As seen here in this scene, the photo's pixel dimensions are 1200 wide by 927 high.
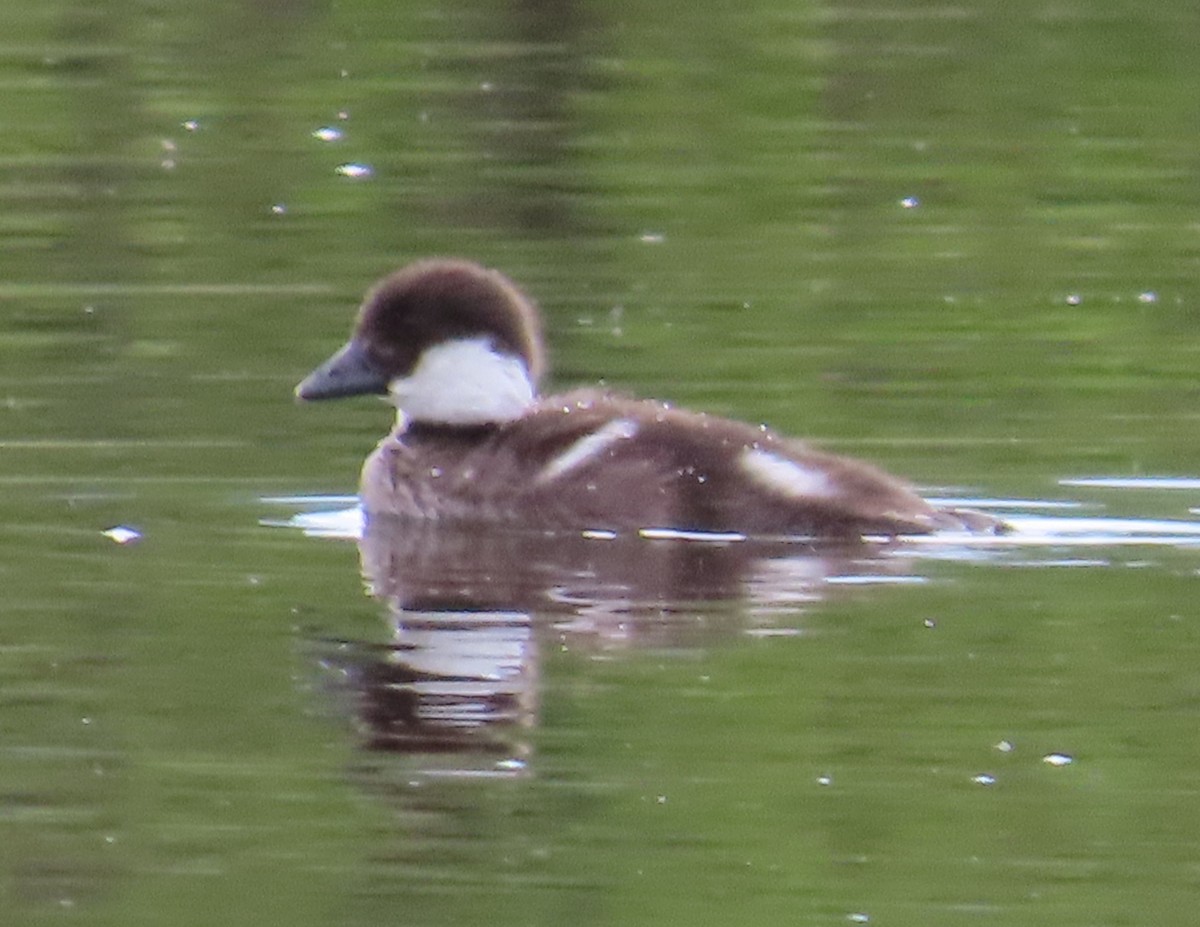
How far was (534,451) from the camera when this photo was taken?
975cm

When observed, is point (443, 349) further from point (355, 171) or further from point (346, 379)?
point (355, 171)

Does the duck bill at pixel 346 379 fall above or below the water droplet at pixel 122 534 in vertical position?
above

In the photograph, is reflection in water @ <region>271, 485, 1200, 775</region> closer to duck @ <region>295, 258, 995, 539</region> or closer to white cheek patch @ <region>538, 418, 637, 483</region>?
duck @ <region>295, 258, 995, 539</region>

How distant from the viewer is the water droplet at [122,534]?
30.3 feet

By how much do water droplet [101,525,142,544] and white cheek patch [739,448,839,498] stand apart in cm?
152

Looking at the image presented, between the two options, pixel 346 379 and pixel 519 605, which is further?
pixel 346 379

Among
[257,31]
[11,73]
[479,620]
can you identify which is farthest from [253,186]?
[479,620]

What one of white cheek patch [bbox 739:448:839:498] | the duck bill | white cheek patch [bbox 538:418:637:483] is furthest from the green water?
white cheek patch [bbox 538:418:637:483]

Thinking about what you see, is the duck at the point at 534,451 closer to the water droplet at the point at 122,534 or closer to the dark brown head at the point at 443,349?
the dark brown head at the point at 443,349

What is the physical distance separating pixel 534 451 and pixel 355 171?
5.52 metres

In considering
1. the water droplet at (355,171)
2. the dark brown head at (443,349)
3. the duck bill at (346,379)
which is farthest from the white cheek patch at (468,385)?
the water droplet at (355,171)

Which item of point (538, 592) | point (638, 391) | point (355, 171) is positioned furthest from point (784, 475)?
point (355, 171)

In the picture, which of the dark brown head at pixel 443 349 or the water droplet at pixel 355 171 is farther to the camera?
the water droplet at pixel 355 171

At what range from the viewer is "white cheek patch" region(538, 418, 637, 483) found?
950 centimetres
